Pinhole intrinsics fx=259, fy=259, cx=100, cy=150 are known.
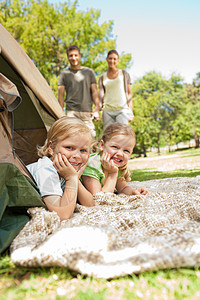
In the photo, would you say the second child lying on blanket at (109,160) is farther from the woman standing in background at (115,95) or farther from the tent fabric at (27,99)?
the woman standing in background at (115,95)

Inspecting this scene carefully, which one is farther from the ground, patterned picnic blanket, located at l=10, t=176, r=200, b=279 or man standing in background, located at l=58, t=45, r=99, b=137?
man standing in background, located at l=58, t=45, r=99, b=137

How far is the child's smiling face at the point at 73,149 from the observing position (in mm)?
2084

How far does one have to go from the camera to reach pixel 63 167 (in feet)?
6.33

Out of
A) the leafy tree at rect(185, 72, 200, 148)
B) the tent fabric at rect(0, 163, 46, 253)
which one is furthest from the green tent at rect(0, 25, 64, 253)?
the leafy tree at rect(185, 72, 200, 148)

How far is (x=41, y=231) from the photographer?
1.50 meters

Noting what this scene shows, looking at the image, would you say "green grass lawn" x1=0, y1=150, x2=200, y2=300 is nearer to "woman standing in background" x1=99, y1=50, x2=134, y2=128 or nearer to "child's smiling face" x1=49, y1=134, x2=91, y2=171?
"child's smiling face" x1=49, y1=134, x2=91, y2=171

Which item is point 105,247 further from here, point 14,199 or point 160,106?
point 160,106

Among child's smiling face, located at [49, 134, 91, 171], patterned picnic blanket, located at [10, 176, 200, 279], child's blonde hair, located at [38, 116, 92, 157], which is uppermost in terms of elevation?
child's blonde hair, located at [38, 116, 92, 157]

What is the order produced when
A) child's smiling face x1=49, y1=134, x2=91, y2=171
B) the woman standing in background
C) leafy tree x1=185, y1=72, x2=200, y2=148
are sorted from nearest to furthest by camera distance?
child's smiling face x1=49, y1=134, x2=91, y2=171 < the woman standing in background < leafy tree x1=185, y1=72, x2=200, y2=148

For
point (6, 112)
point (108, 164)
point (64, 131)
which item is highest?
point (6, 112)

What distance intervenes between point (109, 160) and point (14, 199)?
115 centimetres

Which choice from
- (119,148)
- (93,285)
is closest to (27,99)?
(119,148)

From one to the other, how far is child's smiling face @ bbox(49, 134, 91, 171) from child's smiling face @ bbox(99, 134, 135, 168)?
0.51m

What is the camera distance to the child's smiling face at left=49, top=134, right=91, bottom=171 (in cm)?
208
